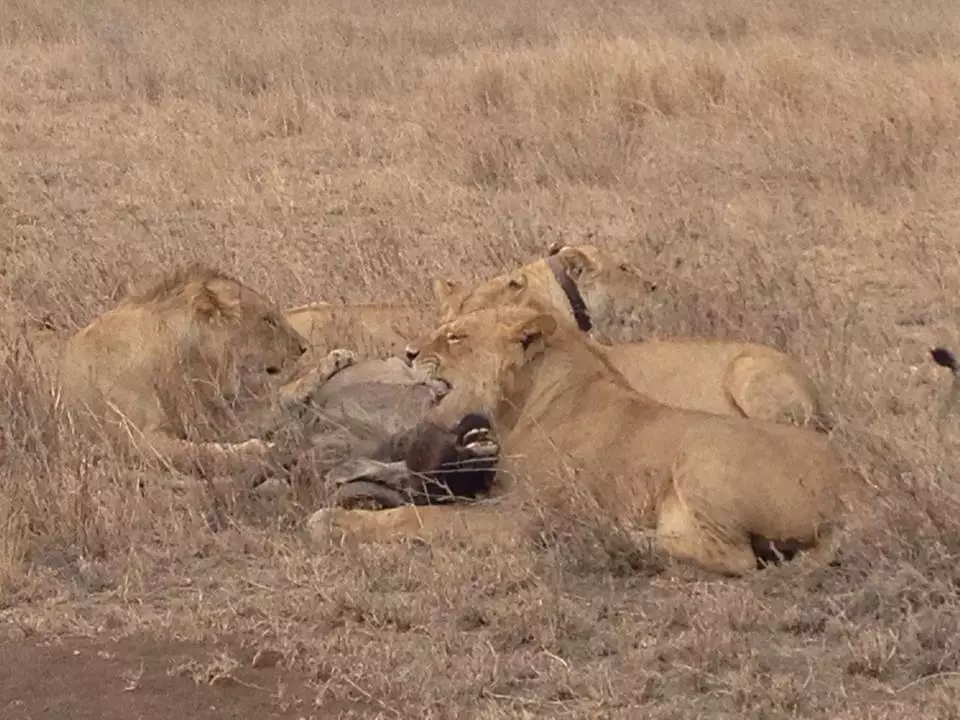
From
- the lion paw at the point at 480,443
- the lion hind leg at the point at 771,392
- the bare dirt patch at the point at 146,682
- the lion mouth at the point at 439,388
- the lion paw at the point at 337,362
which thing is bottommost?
the lion hind leg at the point at 771,392

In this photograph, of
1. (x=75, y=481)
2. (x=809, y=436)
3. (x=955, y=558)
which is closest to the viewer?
(x=955, y=558)

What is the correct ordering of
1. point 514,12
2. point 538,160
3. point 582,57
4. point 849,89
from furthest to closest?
point 514,12 < point 582,57 < point 849,89 < point 538,160

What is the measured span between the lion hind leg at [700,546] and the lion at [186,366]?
5.40 ft

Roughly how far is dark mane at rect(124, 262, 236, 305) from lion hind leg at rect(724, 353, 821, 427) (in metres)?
2.06

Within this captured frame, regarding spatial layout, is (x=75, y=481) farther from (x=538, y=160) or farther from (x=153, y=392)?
(x=538, y=160)

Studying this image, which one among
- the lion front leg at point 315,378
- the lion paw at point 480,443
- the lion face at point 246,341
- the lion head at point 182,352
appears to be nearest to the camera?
the lion paw at point 480,443

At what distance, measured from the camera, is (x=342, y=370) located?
229 inches

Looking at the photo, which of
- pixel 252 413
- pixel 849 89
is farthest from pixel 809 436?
pixel 849 89

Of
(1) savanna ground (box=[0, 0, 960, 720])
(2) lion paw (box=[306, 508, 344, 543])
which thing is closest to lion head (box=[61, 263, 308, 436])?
(1) savanna ground (box=[0, 0, 960, 720])

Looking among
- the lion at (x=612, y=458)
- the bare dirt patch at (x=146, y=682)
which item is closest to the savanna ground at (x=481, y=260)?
the bare dirt patch at (x=146, y=682)

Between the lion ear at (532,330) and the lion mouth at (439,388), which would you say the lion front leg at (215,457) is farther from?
the lion ear at (532,330)

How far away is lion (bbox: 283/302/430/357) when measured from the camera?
647 cm

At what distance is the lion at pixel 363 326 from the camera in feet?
21.2

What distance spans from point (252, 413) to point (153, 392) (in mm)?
407
